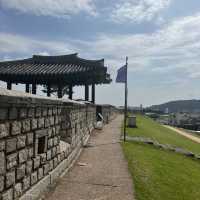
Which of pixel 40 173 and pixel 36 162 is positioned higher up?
pixel 36 162

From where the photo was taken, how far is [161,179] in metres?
8.11

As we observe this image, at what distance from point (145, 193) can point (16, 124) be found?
3.12 meters

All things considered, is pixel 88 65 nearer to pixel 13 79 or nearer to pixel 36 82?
pixel 36 82

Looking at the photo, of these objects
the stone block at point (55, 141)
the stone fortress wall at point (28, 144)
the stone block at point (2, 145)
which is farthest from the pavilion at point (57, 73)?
the stone block at point (2, 145)

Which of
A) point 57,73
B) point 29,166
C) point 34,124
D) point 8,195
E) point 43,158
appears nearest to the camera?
point 8,195

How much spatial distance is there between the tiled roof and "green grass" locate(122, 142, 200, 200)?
8042 millimetres

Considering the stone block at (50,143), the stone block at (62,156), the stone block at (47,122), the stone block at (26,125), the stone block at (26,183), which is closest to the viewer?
the stone block at (26,125)

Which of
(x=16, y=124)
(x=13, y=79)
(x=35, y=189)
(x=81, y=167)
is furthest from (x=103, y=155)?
(x=13, y=79)

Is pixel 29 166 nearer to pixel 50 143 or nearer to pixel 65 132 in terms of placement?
pixel 50 143

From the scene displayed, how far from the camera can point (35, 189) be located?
18.5 feet

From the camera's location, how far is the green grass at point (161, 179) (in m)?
6.85

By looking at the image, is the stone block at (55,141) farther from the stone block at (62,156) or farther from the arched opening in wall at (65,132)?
the arched opening in wall at (65,132)

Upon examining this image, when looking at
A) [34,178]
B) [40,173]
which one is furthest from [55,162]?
[34,178]

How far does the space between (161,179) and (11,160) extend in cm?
447
